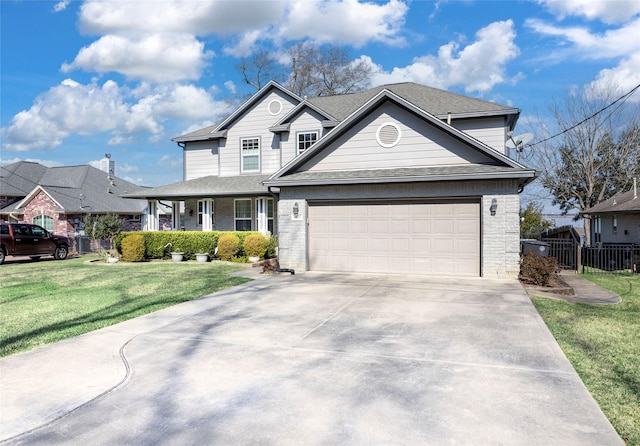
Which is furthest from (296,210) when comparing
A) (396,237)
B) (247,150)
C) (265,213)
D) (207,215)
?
(247,150)

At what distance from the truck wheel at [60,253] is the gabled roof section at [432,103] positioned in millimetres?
14541

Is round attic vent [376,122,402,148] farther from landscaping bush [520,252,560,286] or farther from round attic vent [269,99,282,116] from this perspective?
round attic vent [269,99,282,116]

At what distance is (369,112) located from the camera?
1336cm

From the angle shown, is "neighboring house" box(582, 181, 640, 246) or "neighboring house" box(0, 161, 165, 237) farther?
"neighboring house" box(0, 161, 165, 237)

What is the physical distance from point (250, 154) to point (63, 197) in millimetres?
15601

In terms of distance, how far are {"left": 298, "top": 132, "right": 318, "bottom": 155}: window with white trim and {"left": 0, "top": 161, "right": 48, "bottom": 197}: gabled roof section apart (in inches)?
922

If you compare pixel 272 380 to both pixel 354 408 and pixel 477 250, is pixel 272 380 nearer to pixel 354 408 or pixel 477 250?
pixel 354 408

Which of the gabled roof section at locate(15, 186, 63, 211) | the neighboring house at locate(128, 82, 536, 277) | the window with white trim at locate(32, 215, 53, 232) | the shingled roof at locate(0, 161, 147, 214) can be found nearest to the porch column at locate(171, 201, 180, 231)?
the shingled roof at locate(0, 161, 147, 214)

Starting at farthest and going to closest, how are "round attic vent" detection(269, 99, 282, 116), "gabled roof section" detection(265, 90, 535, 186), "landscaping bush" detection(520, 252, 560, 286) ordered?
"round attic vent" detection(269, 99, 282, 116), "gabled roof section" detection(265, 90, 535, 186), "landscaping bush" detection(520, 252, 560, 286)

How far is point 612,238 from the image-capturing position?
71.4 feet

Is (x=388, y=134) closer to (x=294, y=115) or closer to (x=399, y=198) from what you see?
(x=399, y=198)

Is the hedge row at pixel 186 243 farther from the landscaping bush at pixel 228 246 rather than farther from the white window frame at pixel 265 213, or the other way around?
the white window frame at pixel 265 213

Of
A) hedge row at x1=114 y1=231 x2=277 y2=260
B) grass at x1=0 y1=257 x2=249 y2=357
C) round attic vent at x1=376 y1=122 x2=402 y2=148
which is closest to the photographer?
grass at x1=0 y1=257 x2=249 y2=357

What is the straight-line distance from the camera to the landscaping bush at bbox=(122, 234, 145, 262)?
18.4 meters
